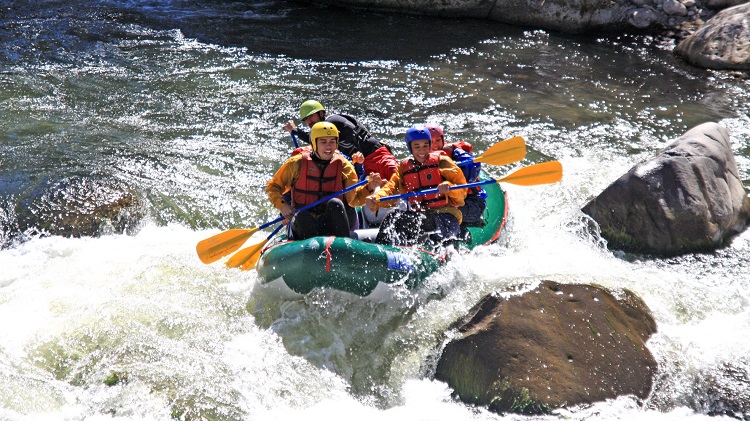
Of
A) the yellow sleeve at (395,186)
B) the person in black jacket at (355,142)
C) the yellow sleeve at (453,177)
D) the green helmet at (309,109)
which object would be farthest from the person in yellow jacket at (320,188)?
the green helmet at (309,109)

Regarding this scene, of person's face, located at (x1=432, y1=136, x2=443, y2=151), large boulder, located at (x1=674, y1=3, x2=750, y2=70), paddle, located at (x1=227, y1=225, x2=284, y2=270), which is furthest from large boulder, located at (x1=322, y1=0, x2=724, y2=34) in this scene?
paddle, located at (x1=227, y1=225, x2=284, y2=270)

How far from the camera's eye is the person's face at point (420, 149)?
5.03 m

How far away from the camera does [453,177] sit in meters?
5.19

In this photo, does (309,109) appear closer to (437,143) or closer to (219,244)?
(437,143)

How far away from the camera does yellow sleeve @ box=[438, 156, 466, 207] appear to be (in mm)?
5152

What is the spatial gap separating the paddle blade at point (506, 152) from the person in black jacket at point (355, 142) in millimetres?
805

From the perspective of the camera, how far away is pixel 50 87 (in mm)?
8609

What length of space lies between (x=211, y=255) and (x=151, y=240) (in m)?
1.05

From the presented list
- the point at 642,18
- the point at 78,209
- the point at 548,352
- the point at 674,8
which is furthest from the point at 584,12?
the point at 78,209

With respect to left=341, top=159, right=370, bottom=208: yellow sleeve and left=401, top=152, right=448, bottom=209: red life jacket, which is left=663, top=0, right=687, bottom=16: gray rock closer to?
left=401, top=152, right=448, bottom=209: red life jacket

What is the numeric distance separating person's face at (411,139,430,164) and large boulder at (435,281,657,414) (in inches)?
50.1

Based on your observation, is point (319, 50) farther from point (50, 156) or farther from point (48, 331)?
point (48, 331)

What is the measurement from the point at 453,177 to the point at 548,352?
5.57 ft

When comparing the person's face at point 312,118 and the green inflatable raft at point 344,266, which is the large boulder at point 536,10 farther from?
the green inflatable raft at point 344,266
